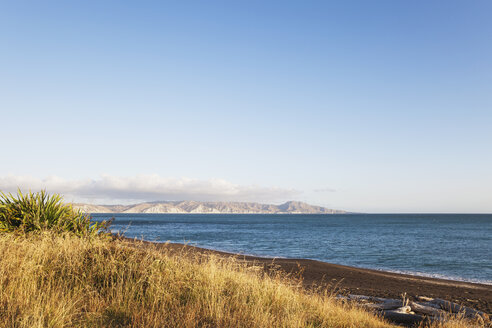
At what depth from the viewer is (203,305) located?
21.6 ft

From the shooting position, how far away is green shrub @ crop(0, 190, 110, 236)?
36.6ft

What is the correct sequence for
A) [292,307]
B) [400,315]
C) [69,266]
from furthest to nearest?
[400,315] → [69,266] → [292,307]

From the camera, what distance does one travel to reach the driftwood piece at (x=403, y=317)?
29.1ft

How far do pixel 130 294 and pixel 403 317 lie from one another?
23.1ft

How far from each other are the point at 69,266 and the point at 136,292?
1787 millimetres

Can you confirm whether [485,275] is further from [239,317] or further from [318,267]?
[239,317]

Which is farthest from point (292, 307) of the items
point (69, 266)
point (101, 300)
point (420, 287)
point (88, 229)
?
point (420, 287)

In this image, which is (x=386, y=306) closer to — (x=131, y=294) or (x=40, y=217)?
(x=131, y=294)

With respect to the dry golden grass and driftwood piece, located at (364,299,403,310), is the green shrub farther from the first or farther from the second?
driftwood piece, located at (364,299,403,310)

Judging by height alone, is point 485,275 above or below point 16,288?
below

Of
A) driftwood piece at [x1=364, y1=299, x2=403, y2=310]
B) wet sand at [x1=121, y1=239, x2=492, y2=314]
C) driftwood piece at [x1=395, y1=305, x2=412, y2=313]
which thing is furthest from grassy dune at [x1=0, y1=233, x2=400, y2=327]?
wet sand at [x1=121, y1=239, x2=492, y2=314]

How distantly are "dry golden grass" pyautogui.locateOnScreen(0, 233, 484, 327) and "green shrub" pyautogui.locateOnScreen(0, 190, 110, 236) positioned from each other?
2.10 metres

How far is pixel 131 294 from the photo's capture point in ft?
22.4

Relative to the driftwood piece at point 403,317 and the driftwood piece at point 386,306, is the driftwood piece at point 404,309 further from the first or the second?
the driftwood piece at point 386,306
